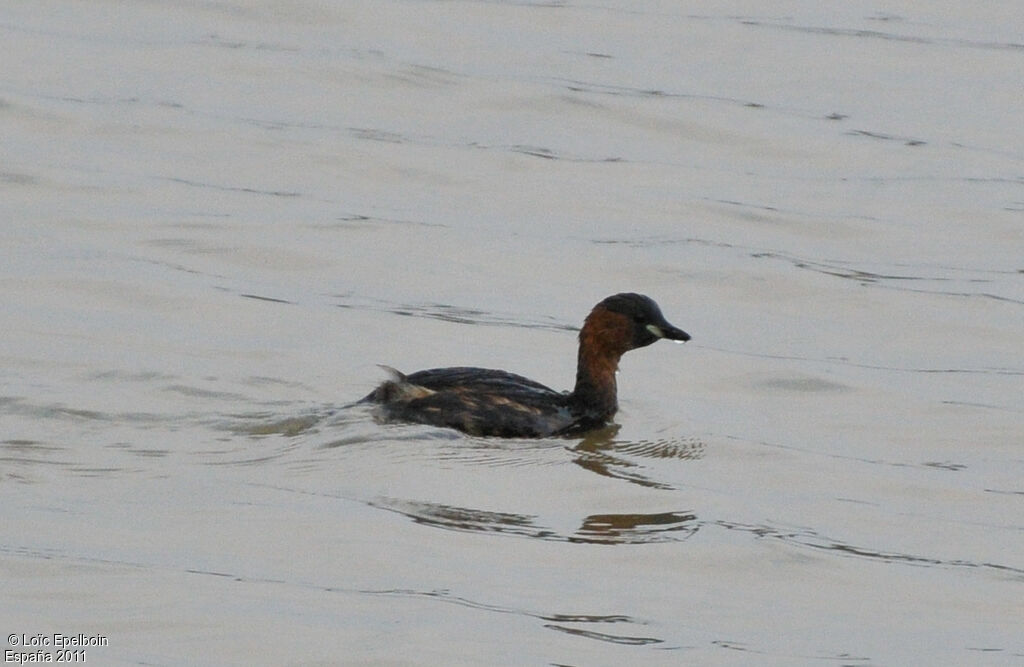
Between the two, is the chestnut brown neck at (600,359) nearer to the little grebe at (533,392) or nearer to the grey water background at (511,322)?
the little grebe at (533,392)

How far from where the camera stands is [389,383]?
9.34 metres

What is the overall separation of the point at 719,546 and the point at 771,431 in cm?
212

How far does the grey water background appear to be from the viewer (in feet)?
22.5

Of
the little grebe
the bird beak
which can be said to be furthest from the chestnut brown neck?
the bird beak

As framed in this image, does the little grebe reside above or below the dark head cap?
below

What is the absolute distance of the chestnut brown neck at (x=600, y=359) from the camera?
31.8ft

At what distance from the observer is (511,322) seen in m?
11.4

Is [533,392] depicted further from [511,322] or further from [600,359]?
[511,322]

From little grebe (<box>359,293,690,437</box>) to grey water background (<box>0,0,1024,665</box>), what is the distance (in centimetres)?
15

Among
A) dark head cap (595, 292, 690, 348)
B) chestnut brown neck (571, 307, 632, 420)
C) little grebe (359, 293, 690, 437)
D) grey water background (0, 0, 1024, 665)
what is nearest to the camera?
grey water background (0, 0, 1024, 665)

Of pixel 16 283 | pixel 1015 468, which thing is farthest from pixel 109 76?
pixel 1015 468

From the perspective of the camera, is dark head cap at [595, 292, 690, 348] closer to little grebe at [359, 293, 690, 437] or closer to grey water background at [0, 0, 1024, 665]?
little grebe at [359, 293, 690, 437]

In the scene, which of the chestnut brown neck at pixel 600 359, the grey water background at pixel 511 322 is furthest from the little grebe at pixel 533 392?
the grey water background at pixel 511 322

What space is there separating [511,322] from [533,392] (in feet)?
6.85
